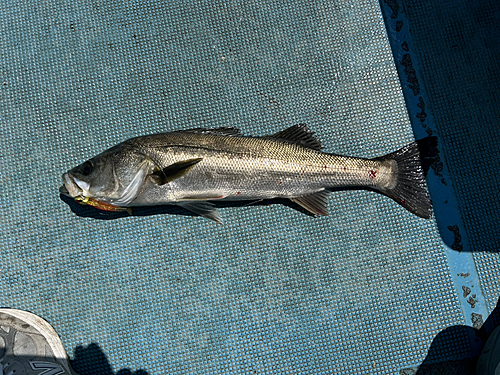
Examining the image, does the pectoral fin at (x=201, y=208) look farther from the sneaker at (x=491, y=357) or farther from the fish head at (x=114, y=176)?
the sneaker at (x=491, y=357)

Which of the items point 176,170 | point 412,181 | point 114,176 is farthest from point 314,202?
point 114,176

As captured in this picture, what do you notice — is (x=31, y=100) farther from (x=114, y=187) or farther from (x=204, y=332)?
(x=204, y=332)

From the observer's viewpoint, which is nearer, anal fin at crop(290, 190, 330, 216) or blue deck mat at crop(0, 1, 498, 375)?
anal fin at crop(290, 190, 330, 216)

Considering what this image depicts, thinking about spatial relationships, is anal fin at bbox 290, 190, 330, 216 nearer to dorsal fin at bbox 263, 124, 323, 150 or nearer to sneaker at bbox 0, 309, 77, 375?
dorsal fin at bbox 263, 124, 323, 150

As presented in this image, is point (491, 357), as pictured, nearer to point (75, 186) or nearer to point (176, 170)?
point (176, 170)

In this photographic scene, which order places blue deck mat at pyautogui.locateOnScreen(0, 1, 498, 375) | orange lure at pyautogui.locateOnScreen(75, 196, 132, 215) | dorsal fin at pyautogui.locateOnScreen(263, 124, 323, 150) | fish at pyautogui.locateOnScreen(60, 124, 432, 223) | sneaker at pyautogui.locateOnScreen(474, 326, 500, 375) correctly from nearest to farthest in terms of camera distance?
sneaker at pyautogui.locateOnScreen(474, 326, 500, 375), fish at pyautogui.locateOnScreen(60, 124, 432, 223), orange lure at pyautogui.locateOnScreen(75, 196, 132, 215), dorsal fin at pyautogui.locateOnScreen(263, 124, 323, 150), blue deck mat at pyautogui.locateOnScreen(0, 1, 498, 375)

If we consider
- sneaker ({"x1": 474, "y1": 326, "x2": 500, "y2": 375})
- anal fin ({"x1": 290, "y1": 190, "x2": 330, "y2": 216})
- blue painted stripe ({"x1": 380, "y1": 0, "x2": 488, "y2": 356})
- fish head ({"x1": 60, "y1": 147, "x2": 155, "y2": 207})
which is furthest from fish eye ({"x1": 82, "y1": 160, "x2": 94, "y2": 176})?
sneaker ({"x1": 474, "y1": 326, "x2": 500, "y2": 375})

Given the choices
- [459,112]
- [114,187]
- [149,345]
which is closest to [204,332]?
[149,345]
